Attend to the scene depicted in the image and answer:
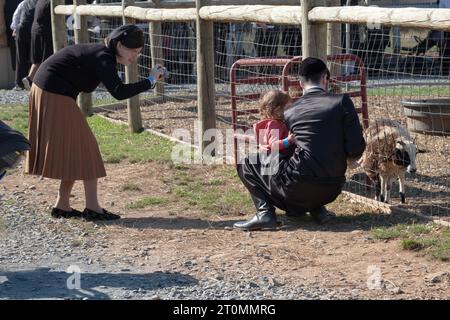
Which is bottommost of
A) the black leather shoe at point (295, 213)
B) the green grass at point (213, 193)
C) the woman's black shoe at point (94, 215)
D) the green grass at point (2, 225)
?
the green grass at point (213, 193)

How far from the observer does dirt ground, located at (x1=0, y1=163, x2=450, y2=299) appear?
5.71 meters

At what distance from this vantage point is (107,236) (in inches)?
281

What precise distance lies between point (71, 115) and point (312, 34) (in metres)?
2.03

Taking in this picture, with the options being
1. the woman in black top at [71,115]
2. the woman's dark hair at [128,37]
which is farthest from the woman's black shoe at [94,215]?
the woman's dark hair at [128,37]

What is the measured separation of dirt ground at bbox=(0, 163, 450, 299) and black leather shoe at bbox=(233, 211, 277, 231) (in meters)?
0.06

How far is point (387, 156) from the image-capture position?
24.9 feet

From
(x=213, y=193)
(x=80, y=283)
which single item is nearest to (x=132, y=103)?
(x=213, y=193)

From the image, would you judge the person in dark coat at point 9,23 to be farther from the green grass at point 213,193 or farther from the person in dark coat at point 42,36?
the green grass at point 213,193

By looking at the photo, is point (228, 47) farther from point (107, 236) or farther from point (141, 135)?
point (107, 236)

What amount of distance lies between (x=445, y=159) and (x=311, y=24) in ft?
8.13

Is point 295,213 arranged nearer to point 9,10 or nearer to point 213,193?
point 213,193

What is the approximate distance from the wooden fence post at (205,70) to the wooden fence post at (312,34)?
6.42ft

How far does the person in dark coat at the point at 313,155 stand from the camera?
6.88m

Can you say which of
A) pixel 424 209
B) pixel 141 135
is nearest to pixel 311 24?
pixel 424 209
